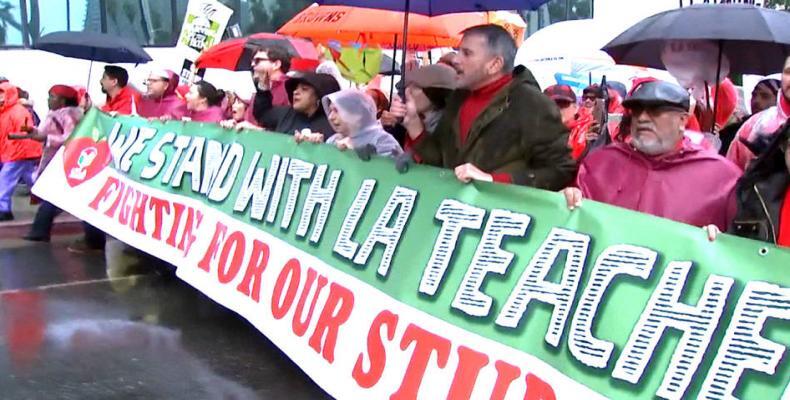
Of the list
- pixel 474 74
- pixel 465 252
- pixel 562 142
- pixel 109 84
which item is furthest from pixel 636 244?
pixel 109 84

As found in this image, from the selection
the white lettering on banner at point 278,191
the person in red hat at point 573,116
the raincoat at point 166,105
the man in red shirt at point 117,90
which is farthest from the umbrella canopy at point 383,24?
the white lettering on banner at point 278,191

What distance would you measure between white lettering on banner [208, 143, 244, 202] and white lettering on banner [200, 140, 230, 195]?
5 cm

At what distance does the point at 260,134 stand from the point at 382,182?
1629mm

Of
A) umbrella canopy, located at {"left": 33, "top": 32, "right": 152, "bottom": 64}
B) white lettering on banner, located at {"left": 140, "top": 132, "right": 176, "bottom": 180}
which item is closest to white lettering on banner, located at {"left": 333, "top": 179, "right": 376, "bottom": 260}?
white lettering on banner, located at {"left": 140, "top": 132, "right": 176, "bottom": 180}

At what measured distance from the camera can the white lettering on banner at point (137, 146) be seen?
23.6 feet

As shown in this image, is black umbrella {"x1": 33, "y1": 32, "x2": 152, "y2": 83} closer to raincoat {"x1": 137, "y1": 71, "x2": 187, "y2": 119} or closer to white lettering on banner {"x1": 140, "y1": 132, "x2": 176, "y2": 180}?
raincoat {"x1": 137, "y1": 71, "x2": 187, "y2": 119}

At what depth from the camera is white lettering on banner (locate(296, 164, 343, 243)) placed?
472 centimetres

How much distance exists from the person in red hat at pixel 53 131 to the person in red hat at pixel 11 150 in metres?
1.31

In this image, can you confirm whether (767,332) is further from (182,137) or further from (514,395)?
(182,137)

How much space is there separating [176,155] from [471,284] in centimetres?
374

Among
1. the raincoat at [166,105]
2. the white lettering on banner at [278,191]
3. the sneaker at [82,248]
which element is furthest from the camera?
the sneaker at [82,248]

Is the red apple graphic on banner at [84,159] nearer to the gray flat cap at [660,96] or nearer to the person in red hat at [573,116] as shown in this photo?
the person in red hat at [573,116]

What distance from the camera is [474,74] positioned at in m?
4.16

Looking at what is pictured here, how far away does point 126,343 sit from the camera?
18.6 feet
